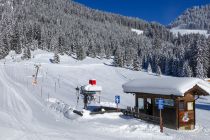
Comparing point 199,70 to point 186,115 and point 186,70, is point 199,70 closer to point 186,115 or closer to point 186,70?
point 186,70

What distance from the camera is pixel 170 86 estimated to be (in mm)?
28344

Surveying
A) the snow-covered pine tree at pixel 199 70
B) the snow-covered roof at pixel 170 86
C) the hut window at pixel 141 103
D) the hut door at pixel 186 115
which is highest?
the snow-covered pine tree at pixel 199 70

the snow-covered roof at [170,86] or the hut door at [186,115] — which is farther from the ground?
the snow-covered roof at [170,86]

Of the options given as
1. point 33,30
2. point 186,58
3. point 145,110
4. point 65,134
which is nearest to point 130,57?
point 186,58

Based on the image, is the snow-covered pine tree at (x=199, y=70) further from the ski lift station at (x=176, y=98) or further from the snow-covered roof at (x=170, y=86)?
the ski lift station at (x=176, y=98)

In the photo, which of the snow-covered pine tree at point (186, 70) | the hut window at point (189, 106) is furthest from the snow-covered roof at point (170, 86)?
the snow-covered pine tree at point (186, 70)

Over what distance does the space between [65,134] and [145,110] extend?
1100 centimetres

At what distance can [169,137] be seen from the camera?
2344cm

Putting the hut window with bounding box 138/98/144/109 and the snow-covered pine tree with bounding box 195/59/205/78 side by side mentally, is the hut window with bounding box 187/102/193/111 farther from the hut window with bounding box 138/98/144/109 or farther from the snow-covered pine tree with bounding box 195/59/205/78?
the snow-covered pine tree with bounding box 195/59/205/78

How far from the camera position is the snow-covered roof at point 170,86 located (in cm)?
2778

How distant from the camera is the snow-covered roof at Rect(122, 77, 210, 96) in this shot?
27.8 metres

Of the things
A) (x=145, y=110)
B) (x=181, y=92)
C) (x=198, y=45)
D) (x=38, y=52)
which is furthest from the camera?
(x=38, y=52)

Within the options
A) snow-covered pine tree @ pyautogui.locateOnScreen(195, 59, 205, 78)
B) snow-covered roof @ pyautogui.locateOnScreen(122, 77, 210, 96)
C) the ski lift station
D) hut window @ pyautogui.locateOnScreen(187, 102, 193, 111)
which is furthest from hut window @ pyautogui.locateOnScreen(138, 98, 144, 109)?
snow-covered pine tree @ pyautogui.locateOnScreen(195, 59, 205, 78)

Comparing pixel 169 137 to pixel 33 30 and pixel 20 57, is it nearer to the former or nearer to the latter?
pixel 20 57
